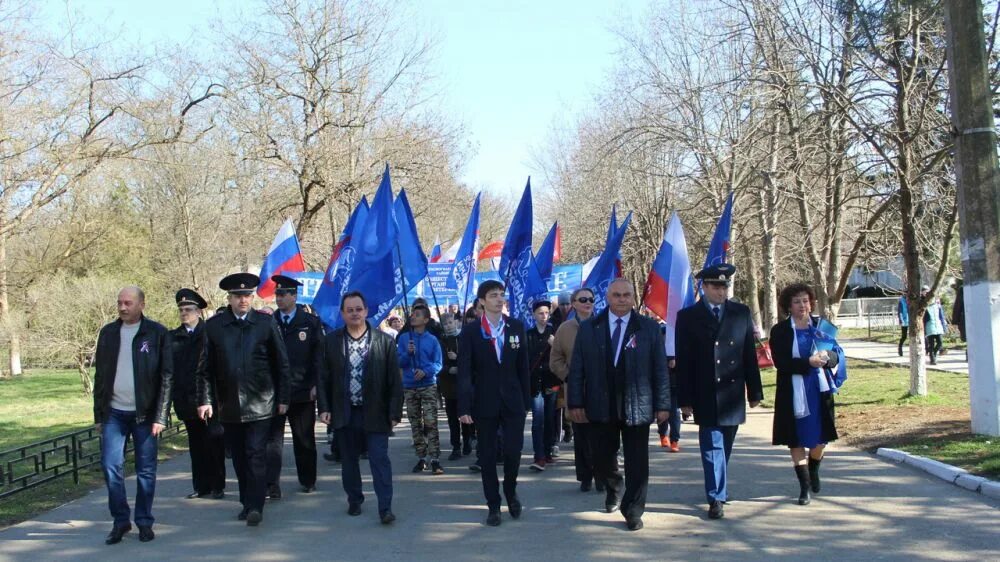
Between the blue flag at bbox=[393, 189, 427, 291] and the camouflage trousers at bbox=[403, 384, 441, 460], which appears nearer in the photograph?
the camouflage trousers at bbox=[403, 384, 441, 460]

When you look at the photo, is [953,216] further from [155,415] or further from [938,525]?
[155,415]

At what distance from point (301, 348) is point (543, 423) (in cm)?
275

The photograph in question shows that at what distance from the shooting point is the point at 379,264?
9.91 meters

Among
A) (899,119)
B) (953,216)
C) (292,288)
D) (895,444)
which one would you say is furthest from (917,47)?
(292,288)

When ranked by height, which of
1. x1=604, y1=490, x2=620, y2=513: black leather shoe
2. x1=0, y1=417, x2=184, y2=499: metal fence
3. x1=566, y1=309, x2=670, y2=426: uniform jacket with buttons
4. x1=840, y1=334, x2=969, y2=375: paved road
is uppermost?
x1=566, y1=309, x2=670, y2=426: uniform jacket with buttons

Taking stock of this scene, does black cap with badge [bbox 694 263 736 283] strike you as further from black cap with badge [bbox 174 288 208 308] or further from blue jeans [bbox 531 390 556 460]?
black cap with badge [bbox 174 288 208 308]

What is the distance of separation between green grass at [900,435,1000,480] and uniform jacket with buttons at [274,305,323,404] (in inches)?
242

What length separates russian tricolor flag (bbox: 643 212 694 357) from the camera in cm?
923

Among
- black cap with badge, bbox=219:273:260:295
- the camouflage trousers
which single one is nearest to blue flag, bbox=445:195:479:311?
the camouflage trousers

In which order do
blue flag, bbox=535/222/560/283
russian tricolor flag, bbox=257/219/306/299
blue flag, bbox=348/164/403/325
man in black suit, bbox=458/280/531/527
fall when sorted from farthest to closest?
russian tricolor flag, bbox=257/219/306/299, blue flag, bbox=535/222/560/283, blue flag, bbox=348/164/403/325, man in black suit, bbox=458/280/531/527

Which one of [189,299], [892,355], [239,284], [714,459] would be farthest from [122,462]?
[892,355]

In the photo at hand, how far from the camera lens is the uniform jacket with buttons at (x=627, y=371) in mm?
6793

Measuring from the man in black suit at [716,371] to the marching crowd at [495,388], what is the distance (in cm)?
1

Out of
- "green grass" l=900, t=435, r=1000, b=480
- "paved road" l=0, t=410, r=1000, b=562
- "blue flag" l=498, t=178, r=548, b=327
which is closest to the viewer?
"paved road" l=0, t=410, r=1000, b=562
